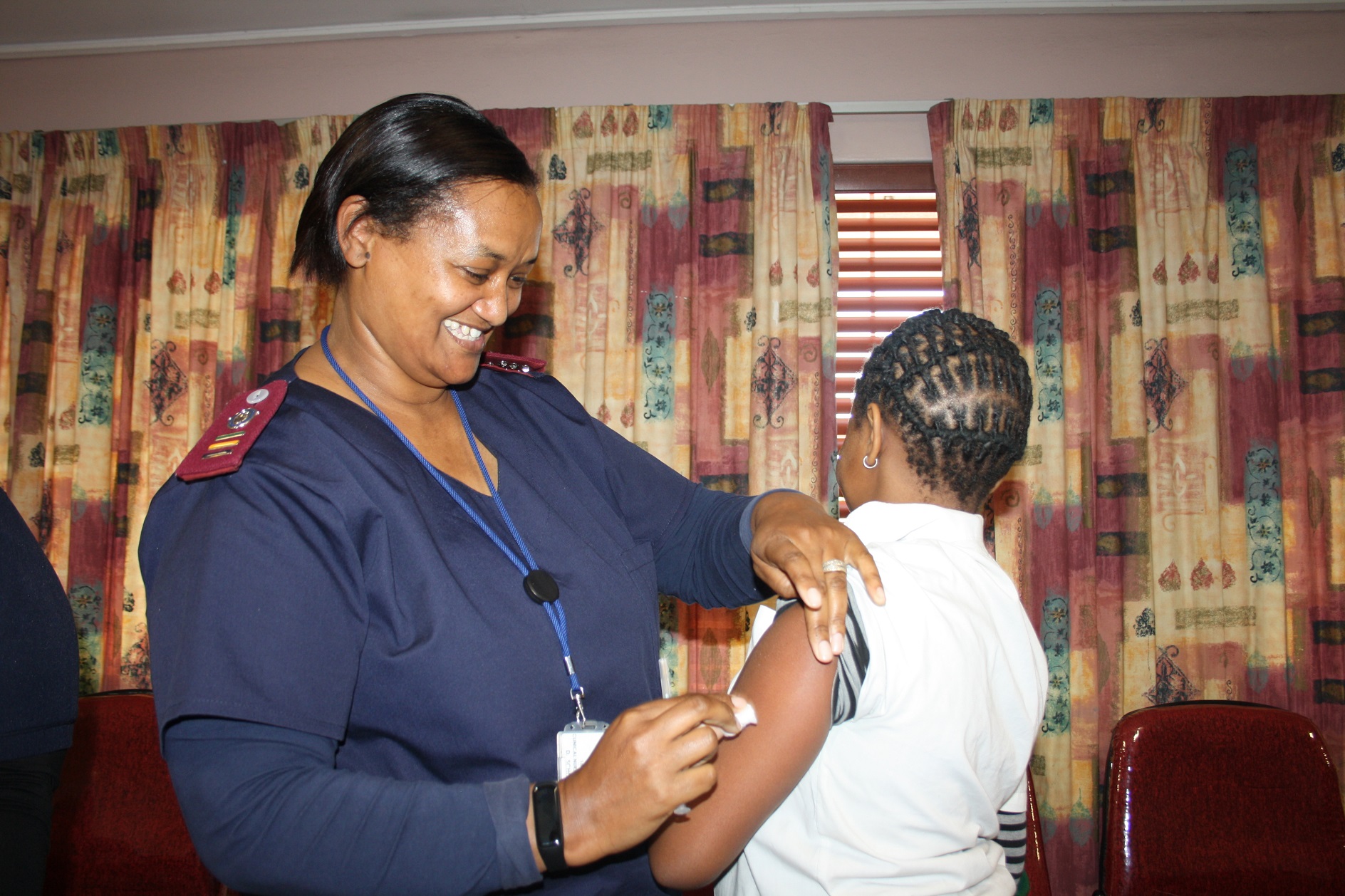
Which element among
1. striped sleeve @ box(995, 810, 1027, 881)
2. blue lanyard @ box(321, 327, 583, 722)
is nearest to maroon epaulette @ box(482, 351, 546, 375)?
blue lanyard @ box(321, 327, 583, 722)

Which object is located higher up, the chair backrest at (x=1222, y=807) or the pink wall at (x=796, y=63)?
the pink wall at (x=796, y=63)

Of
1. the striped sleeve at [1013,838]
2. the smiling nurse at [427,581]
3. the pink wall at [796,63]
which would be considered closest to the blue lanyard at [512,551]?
the smiling nurse at [427,581]

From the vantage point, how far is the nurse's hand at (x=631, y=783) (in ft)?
2.42

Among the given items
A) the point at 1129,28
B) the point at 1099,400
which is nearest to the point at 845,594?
the point at 1099,400

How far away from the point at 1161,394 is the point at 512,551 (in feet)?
8.48

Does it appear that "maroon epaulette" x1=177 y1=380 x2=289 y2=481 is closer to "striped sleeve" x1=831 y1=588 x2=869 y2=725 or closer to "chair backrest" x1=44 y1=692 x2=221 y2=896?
"striped sleeve" x1=831 y1=588 x2=869 y2=725

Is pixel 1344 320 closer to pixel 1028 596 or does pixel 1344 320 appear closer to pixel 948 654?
pixel 1028 596

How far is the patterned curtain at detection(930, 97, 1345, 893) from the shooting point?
Result: 2650 mm

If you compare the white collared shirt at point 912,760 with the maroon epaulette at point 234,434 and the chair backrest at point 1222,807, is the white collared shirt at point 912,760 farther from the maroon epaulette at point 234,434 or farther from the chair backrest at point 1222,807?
the chair backrest at point 1222,807

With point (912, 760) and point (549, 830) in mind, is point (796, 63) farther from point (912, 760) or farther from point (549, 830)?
point (549, 830)

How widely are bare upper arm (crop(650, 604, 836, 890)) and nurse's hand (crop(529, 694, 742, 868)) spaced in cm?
17

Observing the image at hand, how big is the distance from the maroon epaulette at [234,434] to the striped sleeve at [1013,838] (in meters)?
1.20

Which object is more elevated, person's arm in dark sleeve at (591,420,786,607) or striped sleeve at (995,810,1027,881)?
person's arm in dark sleeve at (591,420,786,607)

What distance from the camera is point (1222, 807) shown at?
199cm
